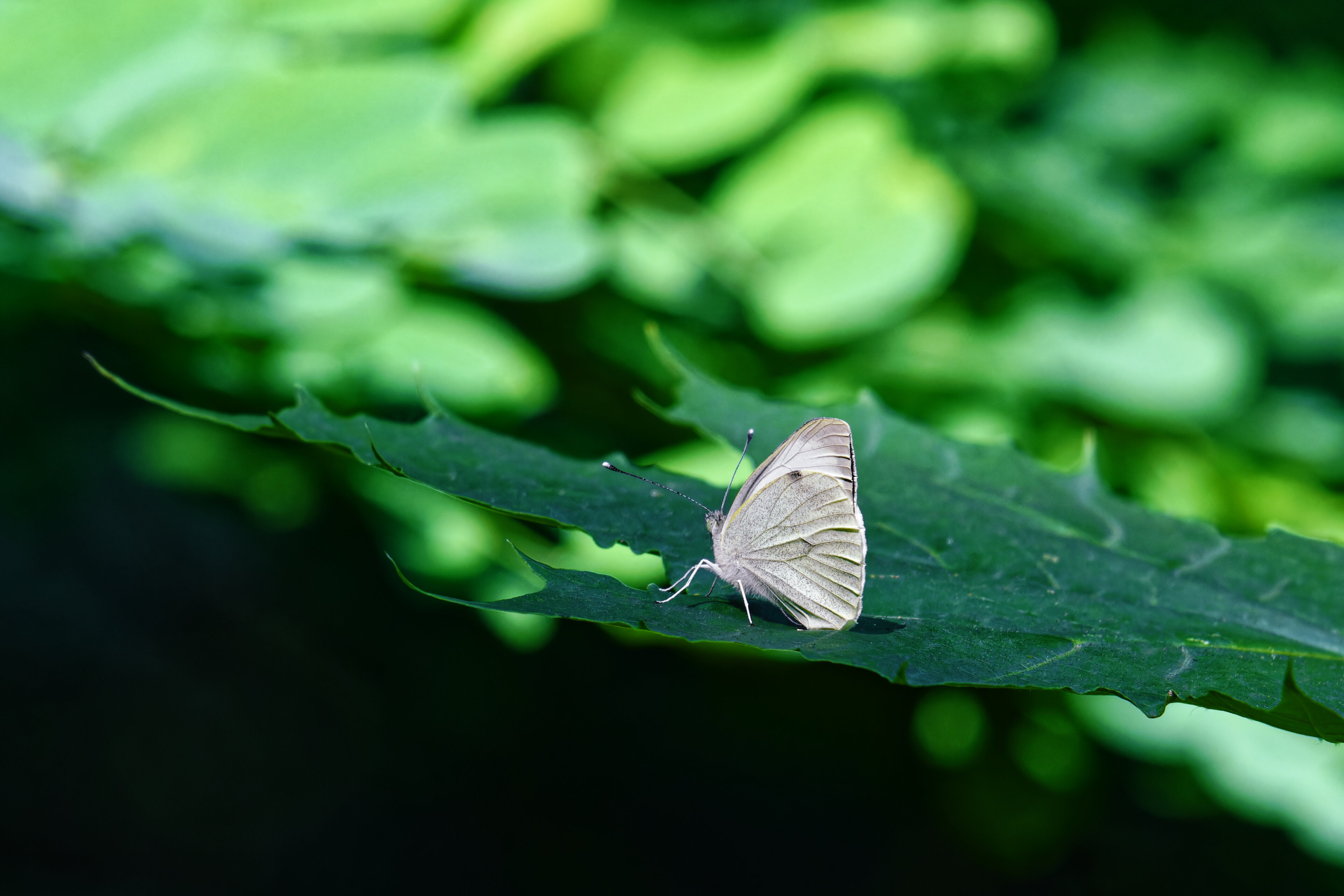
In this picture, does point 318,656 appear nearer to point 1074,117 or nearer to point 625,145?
point 625,145

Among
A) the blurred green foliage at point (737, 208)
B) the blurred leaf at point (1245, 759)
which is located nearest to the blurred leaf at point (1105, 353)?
the blurred green foliage at point (737, 208)

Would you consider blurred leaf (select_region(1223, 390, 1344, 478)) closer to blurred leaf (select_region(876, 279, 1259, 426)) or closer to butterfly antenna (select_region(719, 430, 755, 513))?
blurred leaf (select_region(876, 279, 1259, 426))

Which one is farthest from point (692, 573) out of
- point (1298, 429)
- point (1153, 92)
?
point (1153, 92)

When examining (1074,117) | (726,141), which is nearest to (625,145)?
(726,141)

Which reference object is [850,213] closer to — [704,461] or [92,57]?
[704,461]

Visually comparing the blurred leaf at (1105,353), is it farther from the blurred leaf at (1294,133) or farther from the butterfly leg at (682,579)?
the butterfly leg at (682,579)
